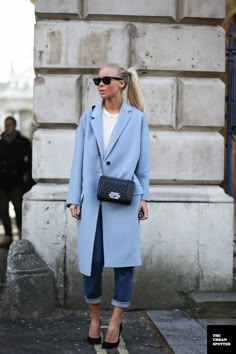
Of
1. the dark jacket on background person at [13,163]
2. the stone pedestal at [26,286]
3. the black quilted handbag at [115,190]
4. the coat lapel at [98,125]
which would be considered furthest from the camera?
the dark jacket on background person at [13,163]

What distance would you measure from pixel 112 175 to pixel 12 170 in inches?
172

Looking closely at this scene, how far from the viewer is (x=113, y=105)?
461 centimetres

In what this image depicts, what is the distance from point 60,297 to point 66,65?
188 centimetres

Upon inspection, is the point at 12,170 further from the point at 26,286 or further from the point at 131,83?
the point at 131,83

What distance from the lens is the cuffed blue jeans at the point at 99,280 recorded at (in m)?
4.54

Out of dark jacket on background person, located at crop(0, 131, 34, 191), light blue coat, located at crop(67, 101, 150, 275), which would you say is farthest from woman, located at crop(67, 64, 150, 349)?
dark jacket on background person, located at crop(0, 131, 34, 191)

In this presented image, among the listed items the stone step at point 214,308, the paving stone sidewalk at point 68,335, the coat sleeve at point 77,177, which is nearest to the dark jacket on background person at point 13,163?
the paving stone sidewalk at point 68,335

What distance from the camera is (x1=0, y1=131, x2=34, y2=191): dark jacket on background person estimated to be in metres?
8.72

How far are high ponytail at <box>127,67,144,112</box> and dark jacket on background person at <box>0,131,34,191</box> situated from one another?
422 cm

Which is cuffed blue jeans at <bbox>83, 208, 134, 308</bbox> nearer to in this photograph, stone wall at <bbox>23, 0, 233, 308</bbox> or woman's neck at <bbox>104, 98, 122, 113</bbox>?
woman's neck at <bbox>104, 98, 122, 113</bbox>

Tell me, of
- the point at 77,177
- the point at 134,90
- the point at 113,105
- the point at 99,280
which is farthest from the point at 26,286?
the point at 134,90

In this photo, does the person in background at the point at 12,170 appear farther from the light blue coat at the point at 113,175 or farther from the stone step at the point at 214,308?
the light blue coat at the point at 113,175

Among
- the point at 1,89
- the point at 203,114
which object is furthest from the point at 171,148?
the point at 1,89

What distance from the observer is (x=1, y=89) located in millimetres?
52250
